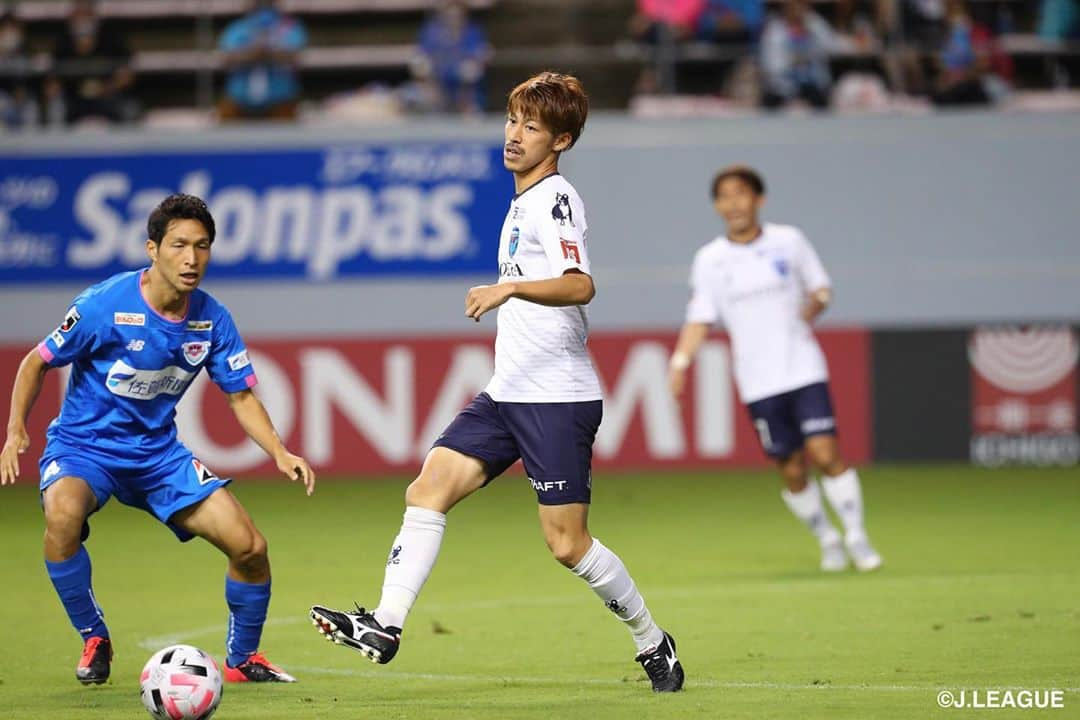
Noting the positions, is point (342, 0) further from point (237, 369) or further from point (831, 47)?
point (237, 369)

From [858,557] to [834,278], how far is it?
8586 millimetres

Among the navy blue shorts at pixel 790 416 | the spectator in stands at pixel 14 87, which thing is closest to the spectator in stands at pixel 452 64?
the spectator in stands at pixel 14 87

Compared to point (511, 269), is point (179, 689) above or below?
below

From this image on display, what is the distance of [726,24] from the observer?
62.8 ft

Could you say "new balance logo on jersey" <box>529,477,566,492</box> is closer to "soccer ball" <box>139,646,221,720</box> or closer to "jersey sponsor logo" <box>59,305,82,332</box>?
"soccer ball" <box>139,646,221,720</box>

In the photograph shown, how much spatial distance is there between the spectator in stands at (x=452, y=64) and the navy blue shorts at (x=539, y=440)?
12655 millimetres

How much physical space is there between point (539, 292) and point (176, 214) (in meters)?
1.66

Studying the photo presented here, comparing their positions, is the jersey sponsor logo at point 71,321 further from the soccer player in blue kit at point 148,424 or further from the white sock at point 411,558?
the white sock at point 411,558

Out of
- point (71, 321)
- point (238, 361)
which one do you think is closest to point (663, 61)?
point (238, 361)

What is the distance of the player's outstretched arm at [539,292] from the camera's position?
608 cm

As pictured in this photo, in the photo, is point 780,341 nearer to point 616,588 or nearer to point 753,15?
point 616,588

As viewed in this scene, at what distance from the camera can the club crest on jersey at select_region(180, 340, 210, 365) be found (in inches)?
287

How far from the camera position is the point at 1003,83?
19422 millimetres

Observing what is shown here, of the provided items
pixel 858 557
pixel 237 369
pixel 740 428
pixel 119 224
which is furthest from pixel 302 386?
pixel 237 369
